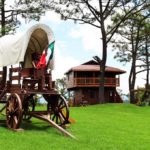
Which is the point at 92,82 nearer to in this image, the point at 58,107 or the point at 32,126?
the point at 58,107

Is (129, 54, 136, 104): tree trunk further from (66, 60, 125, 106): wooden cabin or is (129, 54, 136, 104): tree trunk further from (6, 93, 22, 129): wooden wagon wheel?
(6, 93, 22, 129): wooden wagon wheel

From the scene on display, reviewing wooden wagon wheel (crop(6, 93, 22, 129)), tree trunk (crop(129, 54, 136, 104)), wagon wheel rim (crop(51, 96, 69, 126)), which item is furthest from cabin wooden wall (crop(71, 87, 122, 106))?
wooden wagon wheel (crop(6, 93, 22, 129))

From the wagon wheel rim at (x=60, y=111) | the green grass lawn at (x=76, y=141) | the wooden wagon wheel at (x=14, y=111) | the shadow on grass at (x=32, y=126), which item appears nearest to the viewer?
the green grass lawn at (x=76, y=141)

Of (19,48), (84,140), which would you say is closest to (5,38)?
(19,48)

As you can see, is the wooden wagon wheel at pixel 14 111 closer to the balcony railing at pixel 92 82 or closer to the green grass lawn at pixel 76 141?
the green grass lawn at pixel 76 141

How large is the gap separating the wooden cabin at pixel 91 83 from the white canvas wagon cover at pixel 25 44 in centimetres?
3535

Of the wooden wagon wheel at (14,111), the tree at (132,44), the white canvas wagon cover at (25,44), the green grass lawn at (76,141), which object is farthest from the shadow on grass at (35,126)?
the tree at (132,44)

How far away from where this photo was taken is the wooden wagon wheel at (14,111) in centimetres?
1418

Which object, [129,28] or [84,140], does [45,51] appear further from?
[129,28]

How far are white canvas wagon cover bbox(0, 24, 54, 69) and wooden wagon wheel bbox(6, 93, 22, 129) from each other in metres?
1.34

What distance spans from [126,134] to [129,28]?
3408 centimetres

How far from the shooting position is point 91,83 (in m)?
51.9

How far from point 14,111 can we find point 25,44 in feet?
7.73

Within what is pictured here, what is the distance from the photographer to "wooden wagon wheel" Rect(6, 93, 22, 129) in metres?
14.2
